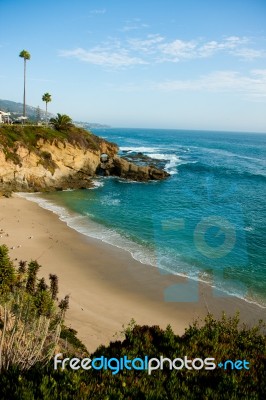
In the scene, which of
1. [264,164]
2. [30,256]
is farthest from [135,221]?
[264,164]

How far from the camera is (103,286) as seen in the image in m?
23.1

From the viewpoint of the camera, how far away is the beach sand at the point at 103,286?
62.2ft

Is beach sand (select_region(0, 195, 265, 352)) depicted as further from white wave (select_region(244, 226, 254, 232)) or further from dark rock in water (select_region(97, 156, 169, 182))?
dark rock in water (select_region(97, 156, 169, 182))

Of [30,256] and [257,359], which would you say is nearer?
[257,359]

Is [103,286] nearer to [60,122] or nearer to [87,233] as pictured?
[87,233]

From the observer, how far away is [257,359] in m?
9.31

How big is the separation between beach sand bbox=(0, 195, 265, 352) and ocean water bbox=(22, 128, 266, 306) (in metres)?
1.14

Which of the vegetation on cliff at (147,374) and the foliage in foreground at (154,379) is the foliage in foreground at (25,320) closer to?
the vegetation on cliff at (147,374)

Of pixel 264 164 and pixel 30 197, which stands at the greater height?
pixel 264 164

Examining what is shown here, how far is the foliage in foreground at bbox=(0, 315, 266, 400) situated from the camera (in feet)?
23.4

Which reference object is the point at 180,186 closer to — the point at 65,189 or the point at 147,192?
the point at 147,192

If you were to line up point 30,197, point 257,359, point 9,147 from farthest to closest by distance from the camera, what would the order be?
point 9,147 → point 30,197 → point 257,359

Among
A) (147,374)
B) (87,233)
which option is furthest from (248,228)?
(147,374)

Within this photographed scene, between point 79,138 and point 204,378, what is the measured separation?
5593 centimetres
